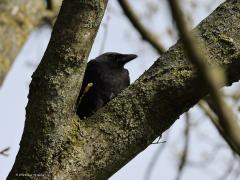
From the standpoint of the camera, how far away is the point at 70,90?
196 centimetres

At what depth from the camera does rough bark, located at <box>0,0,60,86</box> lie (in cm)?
411

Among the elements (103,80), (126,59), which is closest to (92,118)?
(103,80)

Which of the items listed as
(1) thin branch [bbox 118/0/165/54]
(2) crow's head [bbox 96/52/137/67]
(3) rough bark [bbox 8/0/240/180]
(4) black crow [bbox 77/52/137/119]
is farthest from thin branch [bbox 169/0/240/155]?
(2) crow's head [bbox 96/52/137/67]

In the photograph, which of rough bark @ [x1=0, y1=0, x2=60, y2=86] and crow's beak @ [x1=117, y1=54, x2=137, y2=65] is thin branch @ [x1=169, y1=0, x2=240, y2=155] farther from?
rough bark @ [x1=0, y1=0, x2=60, y2=86]

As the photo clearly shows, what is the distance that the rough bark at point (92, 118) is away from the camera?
1.88 metres

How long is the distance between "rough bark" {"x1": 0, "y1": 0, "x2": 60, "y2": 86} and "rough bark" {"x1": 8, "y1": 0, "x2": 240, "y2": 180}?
7.13 ft

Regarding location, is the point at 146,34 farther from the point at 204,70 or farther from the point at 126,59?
the point at 204,70

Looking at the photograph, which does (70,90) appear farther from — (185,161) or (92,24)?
(185,161)

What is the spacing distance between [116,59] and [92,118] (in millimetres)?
1989

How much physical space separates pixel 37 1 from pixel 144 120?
293cm

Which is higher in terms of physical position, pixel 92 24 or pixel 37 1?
pixel 37 1

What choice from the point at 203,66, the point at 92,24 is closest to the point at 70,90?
the point at 92,24

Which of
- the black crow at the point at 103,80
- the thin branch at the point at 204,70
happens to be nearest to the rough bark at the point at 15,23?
the black crow at the point at 103,80

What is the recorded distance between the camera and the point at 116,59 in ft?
13.0
